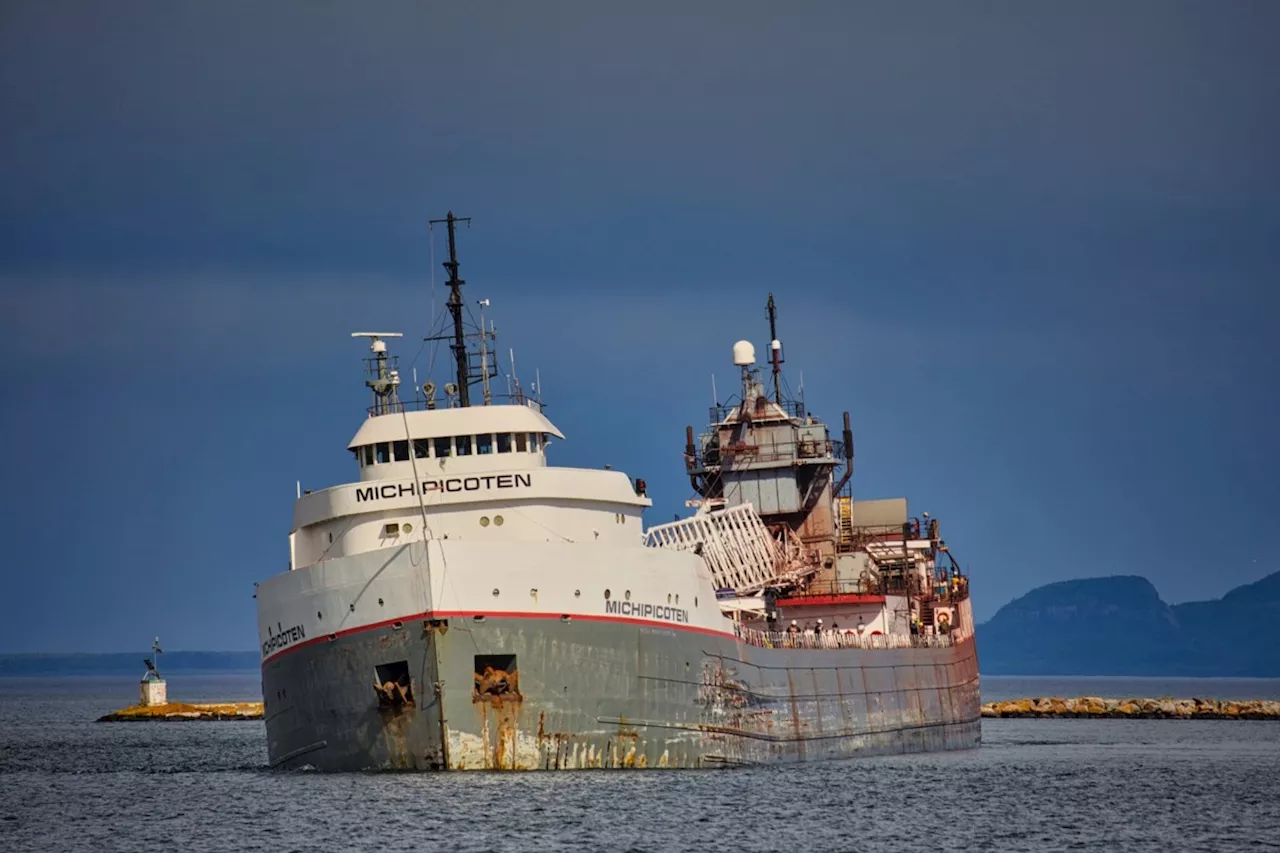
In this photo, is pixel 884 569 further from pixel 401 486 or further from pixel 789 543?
pixel 401 486

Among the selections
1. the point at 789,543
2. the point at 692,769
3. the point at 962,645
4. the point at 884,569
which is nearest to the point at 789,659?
the point at 692,769

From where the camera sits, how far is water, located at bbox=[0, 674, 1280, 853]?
A: 35.8 meters

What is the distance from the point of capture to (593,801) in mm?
39062

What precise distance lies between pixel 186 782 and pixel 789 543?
77.1 ft

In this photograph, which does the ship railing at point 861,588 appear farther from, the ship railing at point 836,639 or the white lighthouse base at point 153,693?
the white lighthouse base at point 153,693

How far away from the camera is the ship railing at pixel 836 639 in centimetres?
5216

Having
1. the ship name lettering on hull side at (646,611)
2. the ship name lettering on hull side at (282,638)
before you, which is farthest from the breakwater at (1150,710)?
the ship name lettering on hull side at (282,638)

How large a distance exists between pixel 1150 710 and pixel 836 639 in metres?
46.1

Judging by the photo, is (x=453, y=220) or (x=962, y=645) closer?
(x=453, y=220)

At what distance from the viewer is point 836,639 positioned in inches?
2325

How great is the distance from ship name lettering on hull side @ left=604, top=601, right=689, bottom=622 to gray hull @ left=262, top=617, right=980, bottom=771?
28cm

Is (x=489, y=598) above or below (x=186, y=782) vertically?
above

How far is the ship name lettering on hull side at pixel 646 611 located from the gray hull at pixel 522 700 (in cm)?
28

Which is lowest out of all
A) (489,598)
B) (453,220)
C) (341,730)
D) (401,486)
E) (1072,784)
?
(1072,784)
